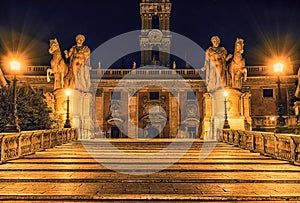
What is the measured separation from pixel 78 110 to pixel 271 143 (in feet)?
45.8

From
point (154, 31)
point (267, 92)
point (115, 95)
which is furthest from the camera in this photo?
point (154, 31)

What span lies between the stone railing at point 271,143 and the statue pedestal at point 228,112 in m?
3.58

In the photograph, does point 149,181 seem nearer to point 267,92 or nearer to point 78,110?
point 78,110

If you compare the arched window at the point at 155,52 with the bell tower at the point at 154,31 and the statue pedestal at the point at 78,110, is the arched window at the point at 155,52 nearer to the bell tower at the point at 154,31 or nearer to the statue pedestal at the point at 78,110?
the bell tower at the point at 154,31

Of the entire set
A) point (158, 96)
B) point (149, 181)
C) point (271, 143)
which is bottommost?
point (149, 181)

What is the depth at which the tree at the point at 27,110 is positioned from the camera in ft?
62.3

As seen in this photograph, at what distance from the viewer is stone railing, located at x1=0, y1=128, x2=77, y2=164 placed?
10302mm

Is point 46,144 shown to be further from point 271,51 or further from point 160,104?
point 271,51

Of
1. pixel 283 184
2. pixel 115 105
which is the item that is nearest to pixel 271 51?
pixel 115 105

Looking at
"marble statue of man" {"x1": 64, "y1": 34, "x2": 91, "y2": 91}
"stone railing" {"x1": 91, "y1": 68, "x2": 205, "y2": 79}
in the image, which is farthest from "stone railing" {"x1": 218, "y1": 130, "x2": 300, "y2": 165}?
"stone railing" {"x1": 91, "y1": 68, "x2": 205, "y2": 79}

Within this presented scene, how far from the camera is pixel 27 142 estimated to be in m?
12.4

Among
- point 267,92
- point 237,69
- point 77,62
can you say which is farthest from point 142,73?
point 237,69

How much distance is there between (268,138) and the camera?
12.1 m

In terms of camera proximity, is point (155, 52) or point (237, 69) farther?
point (155, 52)
